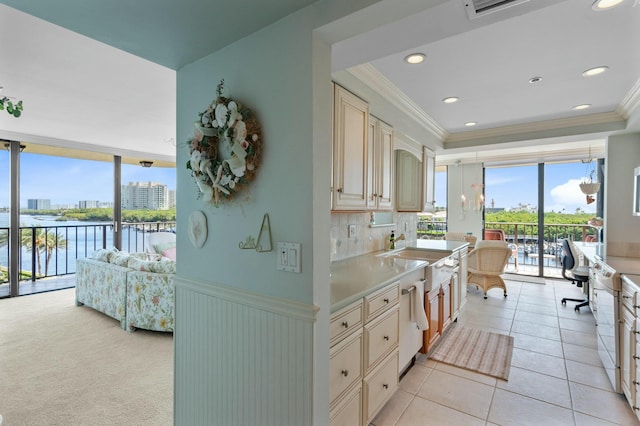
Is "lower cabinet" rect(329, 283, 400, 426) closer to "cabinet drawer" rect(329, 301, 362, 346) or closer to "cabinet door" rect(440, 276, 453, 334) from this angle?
"cabinet drawer" rect(329, 301, 362, 346)

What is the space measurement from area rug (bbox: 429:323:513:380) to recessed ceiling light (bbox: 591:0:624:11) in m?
2.65

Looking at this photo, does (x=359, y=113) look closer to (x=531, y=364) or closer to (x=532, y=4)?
(x=532, y=4)

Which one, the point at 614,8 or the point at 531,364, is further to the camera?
the point at 531,364

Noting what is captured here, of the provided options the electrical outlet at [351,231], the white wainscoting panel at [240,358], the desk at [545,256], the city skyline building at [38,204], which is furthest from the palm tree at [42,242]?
the desk at [545,256]

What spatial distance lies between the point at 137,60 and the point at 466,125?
375 centimetres

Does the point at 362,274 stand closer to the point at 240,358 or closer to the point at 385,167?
the point at 240,358

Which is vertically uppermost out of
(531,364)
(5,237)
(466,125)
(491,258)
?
(466,125)

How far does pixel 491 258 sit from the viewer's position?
492 cm

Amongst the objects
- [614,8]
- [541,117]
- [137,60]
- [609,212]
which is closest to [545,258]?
[609,212]

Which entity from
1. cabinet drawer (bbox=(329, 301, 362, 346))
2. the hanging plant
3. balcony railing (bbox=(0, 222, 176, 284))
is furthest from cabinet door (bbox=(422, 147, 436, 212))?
balcony railing (bbox=(0, 222, 176, 284))

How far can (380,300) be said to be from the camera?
1.94 m

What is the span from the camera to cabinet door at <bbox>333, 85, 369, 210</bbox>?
85.3 inches

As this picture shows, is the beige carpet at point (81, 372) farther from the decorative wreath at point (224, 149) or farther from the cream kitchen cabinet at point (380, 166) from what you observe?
the cream kitchen cabinet at point (380, 166)

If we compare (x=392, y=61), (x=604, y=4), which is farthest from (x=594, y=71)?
(x=392, y=61)
